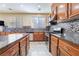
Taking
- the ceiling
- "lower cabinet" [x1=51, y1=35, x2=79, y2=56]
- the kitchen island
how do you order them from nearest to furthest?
the kitchen island, "lower cabinet" [x1=51, y1=35, x2=79, y2=56], the ceiling

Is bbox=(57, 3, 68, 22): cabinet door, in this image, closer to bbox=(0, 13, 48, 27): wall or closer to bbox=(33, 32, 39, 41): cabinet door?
bbox=(33, 32, 39, 41): cabinet door

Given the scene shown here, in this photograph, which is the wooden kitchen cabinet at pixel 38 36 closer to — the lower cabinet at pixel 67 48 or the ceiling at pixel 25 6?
the ceiling at pixel 25 6

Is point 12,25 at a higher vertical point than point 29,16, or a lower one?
lower

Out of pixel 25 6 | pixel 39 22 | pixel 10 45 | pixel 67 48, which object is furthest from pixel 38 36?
pixel 10 45

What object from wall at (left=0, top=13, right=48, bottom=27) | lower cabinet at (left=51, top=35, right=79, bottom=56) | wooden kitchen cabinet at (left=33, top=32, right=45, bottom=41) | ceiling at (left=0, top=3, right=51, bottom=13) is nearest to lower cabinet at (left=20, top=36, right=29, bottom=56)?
lower cabinet at (left=51, top=35, right=79, bottom=56)

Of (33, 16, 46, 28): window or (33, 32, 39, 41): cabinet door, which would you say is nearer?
(33, 32, 39, 41): cabinet door

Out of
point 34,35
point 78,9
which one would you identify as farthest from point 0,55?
point 34,35

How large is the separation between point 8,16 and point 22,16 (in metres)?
0.95

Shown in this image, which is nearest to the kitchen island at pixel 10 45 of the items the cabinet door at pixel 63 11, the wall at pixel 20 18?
the cabinet door at pixel 63 11

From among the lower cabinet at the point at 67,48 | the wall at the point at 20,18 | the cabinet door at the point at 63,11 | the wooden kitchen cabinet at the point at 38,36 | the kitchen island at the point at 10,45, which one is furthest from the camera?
the wall at the point at 20,18

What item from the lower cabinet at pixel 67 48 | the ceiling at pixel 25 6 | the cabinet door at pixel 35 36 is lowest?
the cabinet door at pixel 35 36

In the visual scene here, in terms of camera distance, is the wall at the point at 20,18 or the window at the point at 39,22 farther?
the window at the point at 39,22

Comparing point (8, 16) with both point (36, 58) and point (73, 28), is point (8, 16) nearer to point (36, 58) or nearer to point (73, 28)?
point (73, 28)

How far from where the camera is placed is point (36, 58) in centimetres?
116
